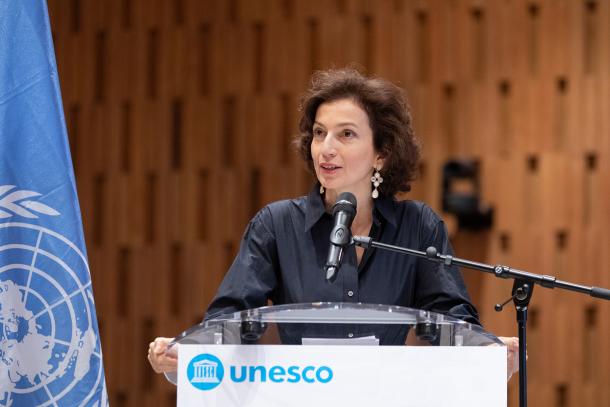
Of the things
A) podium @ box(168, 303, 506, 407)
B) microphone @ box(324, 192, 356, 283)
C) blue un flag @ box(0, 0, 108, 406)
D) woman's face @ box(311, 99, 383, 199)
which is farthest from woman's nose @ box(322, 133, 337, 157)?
podium @ box(168, 303, 506, 407)

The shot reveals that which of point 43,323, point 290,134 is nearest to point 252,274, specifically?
point 43,323

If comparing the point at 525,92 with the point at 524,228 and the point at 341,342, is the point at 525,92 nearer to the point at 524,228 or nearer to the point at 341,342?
the point at 524,228

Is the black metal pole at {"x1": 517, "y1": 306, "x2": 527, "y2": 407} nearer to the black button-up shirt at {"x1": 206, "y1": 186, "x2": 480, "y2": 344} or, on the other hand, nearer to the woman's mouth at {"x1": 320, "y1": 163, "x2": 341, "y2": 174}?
the black button-up shirt at {"x1": 206, "y1": 186, "x2": 480, "y2": 344}

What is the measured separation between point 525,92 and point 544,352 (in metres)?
1.62

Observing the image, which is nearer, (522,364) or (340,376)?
(340,376)

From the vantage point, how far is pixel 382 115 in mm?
3045

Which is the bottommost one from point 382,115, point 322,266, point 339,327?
point 339,327

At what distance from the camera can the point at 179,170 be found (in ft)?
20.2

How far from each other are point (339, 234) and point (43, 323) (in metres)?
0.79

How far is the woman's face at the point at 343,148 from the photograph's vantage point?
2.90 m

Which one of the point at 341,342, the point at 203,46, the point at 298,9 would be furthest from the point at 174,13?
the point at 341,342

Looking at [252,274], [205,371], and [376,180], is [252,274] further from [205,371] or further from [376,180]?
[205,371]

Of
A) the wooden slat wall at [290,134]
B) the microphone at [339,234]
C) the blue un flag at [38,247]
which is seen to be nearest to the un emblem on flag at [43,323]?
the blue un flag at [38,247]

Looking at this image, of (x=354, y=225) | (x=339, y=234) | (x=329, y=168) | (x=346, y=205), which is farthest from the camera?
(x=354, y=225)
